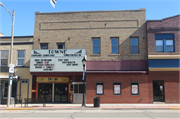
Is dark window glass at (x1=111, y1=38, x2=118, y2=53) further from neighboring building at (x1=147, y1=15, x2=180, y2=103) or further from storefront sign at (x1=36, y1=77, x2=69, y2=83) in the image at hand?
storefront sign at (x1=36, y1=77, x2=69, y2=83)

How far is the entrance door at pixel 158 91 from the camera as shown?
20891 mm

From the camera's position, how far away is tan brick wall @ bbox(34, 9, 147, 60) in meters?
21.9

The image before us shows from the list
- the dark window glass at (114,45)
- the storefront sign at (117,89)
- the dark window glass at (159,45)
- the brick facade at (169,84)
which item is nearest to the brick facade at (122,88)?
the storefront sign at (117,89)

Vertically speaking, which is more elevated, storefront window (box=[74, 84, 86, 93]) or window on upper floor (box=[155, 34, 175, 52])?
window on upper floor (box=[155, 34, 175, 52])

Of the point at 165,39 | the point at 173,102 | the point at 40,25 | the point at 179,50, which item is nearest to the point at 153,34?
the point at 165,39

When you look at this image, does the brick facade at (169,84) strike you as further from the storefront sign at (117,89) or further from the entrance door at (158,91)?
the storefront sign at (117,89)

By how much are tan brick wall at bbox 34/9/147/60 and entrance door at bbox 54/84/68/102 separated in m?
4.42

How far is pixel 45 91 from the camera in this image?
2284 cm


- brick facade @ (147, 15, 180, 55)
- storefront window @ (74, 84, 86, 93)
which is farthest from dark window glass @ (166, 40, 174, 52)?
storefront window @ (74, 84, 86, 93)

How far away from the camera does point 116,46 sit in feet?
72.7

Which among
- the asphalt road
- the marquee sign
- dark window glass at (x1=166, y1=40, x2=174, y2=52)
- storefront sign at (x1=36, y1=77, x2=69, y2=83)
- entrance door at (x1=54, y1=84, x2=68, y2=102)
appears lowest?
the asphalt road

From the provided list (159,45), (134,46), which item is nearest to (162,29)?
(159,45)

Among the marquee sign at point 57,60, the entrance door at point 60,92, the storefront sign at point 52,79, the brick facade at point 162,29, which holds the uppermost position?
the brick facade at point 162,29

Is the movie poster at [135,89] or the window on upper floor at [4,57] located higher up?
the window on upper floor at [4,57]
